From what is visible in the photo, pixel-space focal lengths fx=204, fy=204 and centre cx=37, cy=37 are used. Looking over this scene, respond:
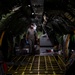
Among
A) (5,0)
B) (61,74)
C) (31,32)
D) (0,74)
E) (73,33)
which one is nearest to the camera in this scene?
(5,0)

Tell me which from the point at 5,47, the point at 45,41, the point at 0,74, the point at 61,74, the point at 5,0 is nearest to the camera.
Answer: the point at 5,0

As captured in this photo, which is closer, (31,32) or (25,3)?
(25,3)

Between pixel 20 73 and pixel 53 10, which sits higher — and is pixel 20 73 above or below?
below

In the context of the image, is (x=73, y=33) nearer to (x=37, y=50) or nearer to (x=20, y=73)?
(x=20, y=73)

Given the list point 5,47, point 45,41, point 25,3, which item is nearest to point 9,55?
point 5,47

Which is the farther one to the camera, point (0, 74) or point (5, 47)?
point (5, 47)

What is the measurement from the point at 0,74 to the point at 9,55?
22.2ft

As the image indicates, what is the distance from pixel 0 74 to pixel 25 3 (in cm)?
308

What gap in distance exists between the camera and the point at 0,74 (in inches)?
316

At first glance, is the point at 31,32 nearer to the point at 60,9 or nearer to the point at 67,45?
the point at 67,45

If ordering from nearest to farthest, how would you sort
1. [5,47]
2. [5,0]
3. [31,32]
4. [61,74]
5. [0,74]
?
[5,0] < [0,74] < [61,74] < [5,47] < [31,32]

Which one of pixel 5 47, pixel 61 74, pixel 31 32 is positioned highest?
pixel 31 32

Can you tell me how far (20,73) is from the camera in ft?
33.1

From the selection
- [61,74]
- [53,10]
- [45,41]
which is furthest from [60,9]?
[45,41]
